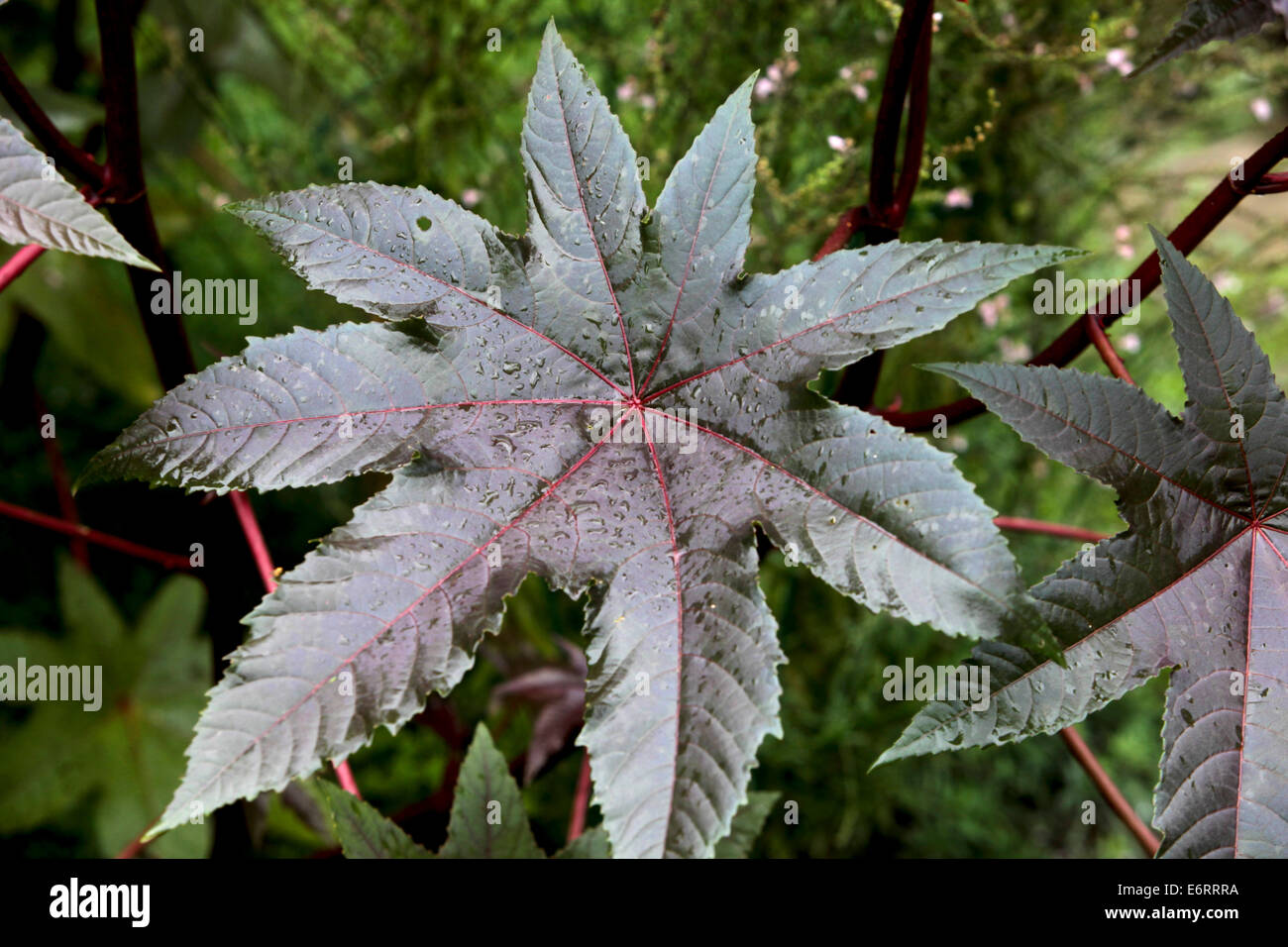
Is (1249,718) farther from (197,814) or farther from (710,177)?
(197,814)

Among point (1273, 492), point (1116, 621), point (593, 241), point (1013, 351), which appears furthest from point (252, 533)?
point (1013, 351)

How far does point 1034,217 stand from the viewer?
1.40 meters

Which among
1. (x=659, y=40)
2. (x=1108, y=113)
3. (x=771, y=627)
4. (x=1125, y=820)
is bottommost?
(x=1125, y=820)

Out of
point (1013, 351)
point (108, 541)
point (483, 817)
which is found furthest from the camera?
point (1013, 351)

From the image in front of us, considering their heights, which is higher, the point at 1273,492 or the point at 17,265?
the point at 17,265

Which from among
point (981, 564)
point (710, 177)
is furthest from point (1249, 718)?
point (710, 177)

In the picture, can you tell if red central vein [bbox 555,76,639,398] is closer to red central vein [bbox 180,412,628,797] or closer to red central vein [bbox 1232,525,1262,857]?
red central vein [bbox 180,412,628,797]

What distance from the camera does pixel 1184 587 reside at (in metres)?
0.53

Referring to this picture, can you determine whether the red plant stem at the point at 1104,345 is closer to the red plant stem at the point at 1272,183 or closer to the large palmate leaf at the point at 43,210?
the red plant stem at the point at 1272,183

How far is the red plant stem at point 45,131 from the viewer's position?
501 mm

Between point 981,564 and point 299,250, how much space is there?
444 mm

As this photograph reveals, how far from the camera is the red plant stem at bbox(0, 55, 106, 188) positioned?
50 centimetres

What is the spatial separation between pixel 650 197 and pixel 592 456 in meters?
0.64

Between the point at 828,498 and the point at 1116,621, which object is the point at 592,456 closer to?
the point at 828,498
